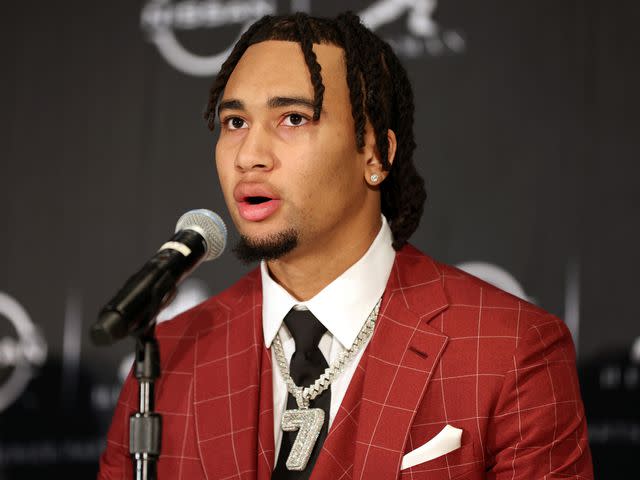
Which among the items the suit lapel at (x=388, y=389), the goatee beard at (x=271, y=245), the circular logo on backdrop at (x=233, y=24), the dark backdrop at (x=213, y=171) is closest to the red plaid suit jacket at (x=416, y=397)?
the suit lapel at (x=388, y=389)

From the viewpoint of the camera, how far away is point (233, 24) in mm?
3105

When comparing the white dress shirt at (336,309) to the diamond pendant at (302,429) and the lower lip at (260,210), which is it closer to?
the diamond pendant at (302,429)

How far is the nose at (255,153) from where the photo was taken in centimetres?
194

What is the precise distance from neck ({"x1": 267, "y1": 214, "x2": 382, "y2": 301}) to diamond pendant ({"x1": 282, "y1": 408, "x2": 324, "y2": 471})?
28 cm

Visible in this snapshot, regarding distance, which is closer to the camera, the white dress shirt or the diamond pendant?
the diamond pendant

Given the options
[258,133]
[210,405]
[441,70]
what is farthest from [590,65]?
[210,405]

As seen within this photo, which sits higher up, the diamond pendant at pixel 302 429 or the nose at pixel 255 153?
the nose at pixel 255 153

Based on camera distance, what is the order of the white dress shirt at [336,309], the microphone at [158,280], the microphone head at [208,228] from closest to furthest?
the microphone at [158,280] < the microphone head at [208,228] < the white dress shirt at [336,309]

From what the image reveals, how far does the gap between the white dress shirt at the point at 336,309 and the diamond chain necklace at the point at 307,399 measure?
14mm

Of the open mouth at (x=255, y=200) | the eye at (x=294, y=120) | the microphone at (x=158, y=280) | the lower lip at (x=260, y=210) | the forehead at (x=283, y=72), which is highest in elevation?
the forehead at (x=283, y=72)

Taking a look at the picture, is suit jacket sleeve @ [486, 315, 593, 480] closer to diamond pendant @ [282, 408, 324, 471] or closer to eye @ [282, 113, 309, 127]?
diamond pendant @ [282, 408, 324, 471]

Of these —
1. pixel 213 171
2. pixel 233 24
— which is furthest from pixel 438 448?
pixel 233 24

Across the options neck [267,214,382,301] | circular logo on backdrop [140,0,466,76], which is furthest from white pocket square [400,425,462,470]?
circular logo on backdrop [140,0,466,76]

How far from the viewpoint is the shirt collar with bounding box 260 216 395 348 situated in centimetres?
206
